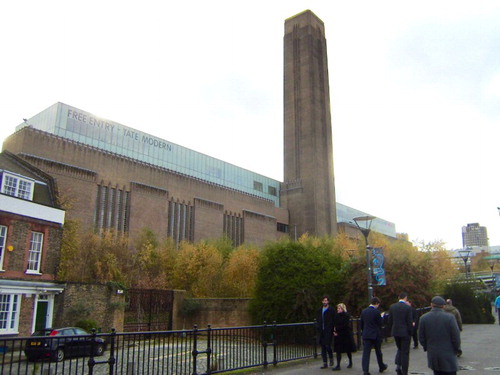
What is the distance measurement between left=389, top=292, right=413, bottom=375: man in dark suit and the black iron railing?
3.44 m

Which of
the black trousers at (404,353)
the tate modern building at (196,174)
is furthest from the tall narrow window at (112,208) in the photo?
the black trousers at (404,353)

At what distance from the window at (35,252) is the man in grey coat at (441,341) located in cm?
1938

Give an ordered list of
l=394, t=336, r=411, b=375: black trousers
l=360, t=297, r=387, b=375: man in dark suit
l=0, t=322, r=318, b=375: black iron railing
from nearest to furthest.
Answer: l=0, t=322, r=318, b=375: black iron railing
l=394, t=336, r=411, b=375: black trousers
l=360, t=297, r=387, b=375: man in dark suit

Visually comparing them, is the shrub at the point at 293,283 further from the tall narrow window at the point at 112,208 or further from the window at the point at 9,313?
the tall narrow window at the point at 112,208

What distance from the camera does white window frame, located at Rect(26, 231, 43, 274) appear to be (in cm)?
2119

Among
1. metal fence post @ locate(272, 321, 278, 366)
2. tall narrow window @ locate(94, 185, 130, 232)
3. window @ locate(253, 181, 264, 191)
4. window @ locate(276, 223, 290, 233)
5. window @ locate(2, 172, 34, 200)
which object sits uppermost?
window @ locate(253, 181, 264, 191)

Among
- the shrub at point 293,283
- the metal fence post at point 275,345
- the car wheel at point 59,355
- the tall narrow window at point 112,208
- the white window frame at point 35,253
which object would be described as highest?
the tall narrow window at point 112,208

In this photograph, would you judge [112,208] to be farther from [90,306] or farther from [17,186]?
[90,306]

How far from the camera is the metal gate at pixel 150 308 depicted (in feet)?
75.5

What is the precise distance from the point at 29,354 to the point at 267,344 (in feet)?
21.2

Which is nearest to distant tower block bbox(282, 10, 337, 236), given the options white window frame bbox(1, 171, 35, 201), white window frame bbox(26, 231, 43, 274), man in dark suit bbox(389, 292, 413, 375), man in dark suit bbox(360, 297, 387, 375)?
white window frame bbox(1, 171, 35, 201)

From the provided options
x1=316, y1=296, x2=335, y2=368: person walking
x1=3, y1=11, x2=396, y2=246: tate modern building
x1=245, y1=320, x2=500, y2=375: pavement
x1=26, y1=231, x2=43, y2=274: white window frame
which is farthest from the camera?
x1=3, y1=11, x2=396, y2=246: tate modern building

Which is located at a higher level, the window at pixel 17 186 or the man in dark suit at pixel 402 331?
the window at pixel 17 186

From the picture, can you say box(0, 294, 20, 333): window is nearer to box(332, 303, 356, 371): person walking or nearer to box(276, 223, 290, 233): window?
box(332, 303, 356, 371): person walking
